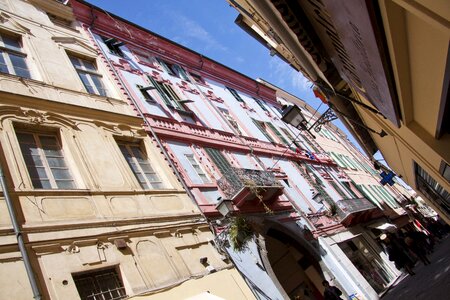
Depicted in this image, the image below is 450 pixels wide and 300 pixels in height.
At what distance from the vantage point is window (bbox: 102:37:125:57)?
49.1 ft

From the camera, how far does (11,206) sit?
631 cm

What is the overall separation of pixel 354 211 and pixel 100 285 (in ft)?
51.5

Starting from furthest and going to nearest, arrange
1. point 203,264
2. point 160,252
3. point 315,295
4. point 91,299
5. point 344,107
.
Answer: point 315,295
point 344,107
point 203,264
point 160,252
point 91,299

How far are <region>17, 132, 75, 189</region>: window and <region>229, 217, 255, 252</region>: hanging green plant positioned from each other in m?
4.37

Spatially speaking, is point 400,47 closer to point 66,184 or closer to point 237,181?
point 66,184

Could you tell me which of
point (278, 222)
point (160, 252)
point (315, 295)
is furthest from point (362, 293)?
point (160, 252)

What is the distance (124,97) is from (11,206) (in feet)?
21.8

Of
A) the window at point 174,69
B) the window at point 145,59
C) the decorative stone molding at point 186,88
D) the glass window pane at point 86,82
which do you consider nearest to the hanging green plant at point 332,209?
the decorative stone molding at point 186,88

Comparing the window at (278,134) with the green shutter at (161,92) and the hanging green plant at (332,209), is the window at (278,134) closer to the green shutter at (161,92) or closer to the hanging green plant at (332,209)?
the hanging green plant at (332,209)

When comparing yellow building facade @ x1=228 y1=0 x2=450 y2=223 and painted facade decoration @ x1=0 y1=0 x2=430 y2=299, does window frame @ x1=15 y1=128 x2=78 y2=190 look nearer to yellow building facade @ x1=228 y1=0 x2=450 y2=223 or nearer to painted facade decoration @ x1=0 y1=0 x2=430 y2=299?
painted facade decoration @ x1=0 y1=0 x2=430 y2=299

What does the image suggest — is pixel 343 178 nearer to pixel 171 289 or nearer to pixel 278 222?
pixel 278 222

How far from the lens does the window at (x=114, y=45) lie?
49.1 ft

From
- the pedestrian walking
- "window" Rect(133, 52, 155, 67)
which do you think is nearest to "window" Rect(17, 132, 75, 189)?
"window" Rect(133, 52, 155, 67)

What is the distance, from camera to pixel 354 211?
18.9m
